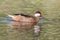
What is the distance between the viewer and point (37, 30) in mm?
1599

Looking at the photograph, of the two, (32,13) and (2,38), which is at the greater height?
(32,13)

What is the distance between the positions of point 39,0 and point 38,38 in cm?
81

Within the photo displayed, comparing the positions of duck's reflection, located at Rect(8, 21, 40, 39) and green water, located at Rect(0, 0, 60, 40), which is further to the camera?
duck's reflection, located at Rect(8, 21, 40, 39)

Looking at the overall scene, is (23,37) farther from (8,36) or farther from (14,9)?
(14,9)

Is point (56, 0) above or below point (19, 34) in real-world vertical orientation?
above

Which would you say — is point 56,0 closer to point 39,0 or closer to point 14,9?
→ point 39,0

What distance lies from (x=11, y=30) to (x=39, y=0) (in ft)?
2.70

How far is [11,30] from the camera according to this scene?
5.08 ft

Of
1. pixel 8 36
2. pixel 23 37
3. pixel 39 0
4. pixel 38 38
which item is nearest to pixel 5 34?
pixel 8 36

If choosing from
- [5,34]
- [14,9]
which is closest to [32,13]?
[14,9]

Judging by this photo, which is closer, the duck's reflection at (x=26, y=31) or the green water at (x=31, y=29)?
the green water at (x=31, y=29)

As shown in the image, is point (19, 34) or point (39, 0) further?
point (39, 0)

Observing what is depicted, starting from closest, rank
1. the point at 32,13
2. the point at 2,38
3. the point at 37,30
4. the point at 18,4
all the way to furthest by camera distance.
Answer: the point at 2,38
the point at 37,30
the point at 32,13
the point at 18,4

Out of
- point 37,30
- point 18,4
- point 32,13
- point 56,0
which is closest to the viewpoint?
point 37,30
